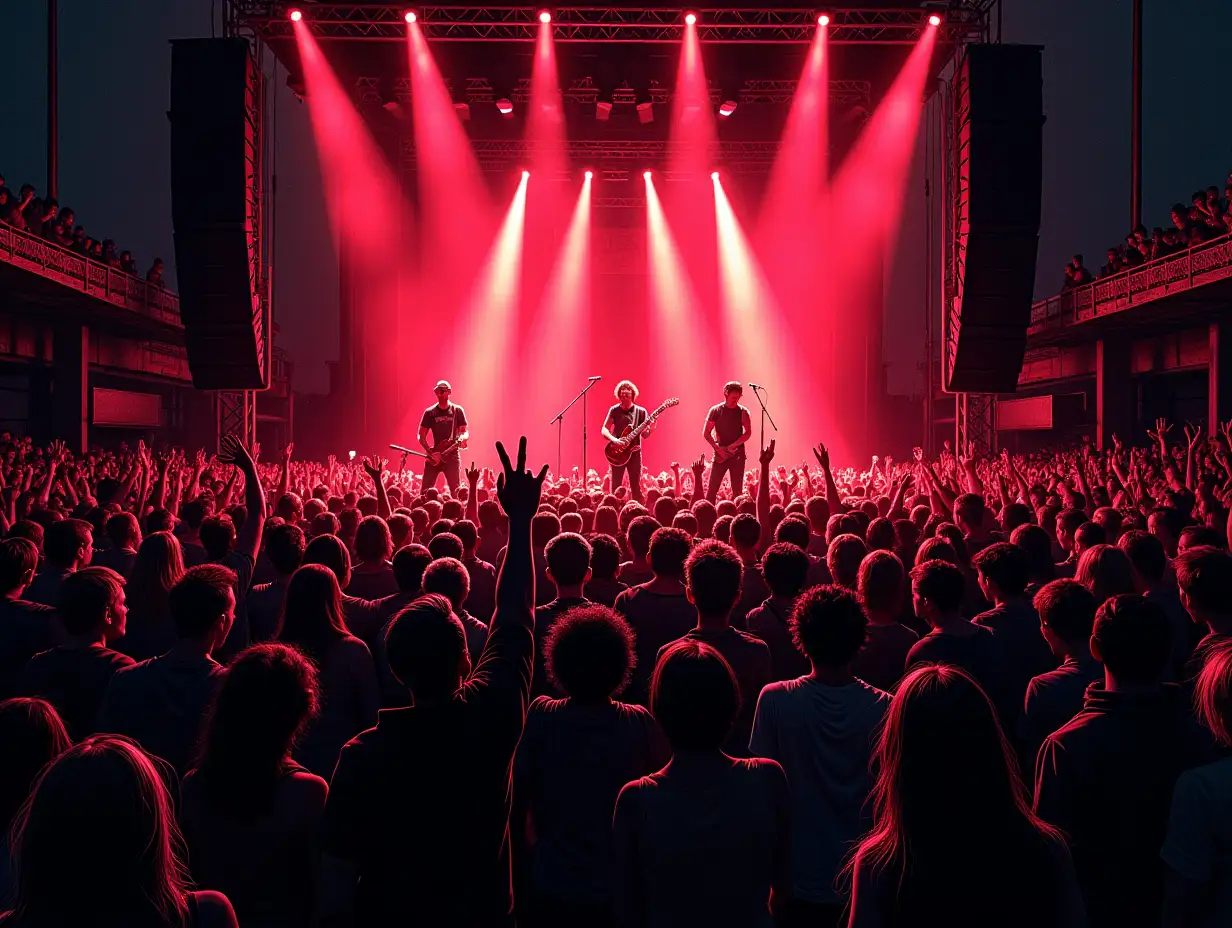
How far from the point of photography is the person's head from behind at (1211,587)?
337cm

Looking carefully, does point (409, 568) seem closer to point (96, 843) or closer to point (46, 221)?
point (96, 843)

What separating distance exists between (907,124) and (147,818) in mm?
21245

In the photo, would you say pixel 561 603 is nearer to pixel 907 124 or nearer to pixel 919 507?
pixel 919 507

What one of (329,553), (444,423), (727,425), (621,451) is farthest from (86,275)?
(329,553)

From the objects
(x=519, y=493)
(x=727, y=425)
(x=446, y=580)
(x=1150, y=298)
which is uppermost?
(x=1150, y=298)

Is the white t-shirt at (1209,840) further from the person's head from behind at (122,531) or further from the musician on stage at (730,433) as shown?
the musician on stage at (730,433)

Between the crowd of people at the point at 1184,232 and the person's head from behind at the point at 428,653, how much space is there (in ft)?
47.6

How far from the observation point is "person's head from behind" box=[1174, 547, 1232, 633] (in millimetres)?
3365

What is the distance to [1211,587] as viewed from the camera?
3379 mm

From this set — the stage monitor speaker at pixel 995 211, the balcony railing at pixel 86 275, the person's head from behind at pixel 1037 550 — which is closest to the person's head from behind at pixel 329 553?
the person's head from behind at pixel 1037 550

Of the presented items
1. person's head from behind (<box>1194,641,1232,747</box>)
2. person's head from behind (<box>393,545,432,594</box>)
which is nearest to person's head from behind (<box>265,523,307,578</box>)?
person's head from behind (<box>393,545,432,594</box>)

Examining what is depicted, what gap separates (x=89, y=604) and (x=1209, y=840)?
307 cm

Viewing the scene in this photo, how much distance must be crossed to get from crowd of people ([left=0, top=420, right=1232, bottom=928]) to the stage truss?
12220 mm

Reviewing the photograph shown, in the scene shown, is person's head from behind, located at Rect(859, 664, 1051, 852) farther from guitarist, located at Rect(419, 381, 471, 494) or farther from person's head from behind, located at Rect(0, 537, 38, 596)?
guitarist, located at Rect(419, 381, 471, 494)
